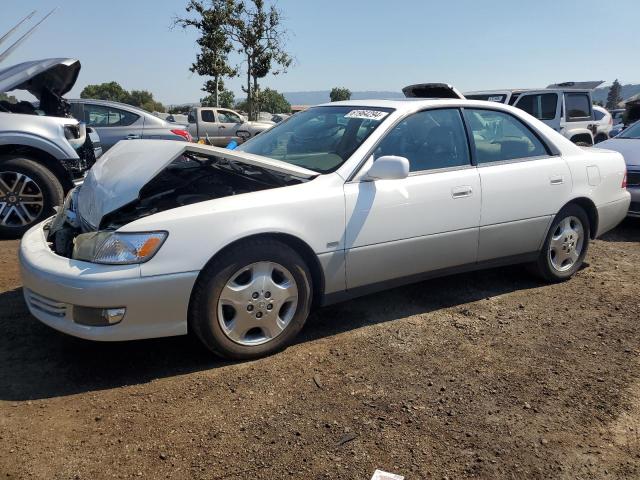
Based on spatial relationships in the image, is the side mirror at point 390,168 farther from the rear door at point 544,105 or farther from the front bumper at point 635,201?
the rear door at point 544,105

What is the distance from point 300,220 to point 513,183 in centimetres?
181

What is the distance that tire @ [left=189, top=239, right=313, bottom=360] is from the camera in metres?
2.95

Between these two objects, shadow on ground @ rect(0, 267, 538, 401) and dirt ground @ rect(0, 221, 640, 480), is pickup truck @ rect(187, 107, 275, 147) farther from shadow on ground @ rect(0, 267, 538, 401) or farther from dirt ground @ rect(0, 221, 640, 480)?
dirt ground @ rect(0, 221, 640, 480)

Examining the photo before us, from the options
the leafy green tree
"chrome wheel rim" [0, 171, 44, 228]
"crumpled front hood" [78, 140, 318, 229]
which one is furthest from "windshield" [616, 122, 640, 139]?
the leafy green tree

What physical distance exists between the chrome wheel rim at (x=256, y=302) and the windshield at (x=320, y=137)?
0.79 metres

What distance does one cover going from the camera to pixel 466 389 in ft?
9.53

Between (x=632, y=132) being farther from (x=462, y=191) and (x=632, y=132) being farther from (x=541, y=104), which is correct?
(x=462, y=191)

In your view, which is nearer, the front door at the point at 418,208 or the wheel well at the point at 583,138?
the front door at the point at 418,208

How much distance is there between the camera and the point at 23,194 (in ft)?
18.5

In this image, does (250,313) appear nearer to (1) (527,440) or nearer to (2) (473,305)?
(1) (527,440)

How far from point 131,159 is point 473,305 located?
8.68 feet

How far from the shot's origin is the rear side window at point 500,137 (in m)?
4.05

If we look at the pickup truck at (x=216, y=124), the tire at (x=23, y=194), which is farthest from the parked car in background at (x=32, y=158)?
the pickup truck at (x=216, y=124)

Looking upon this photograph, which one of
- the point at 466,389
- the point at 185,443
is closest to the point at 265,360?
the point at 185,443
